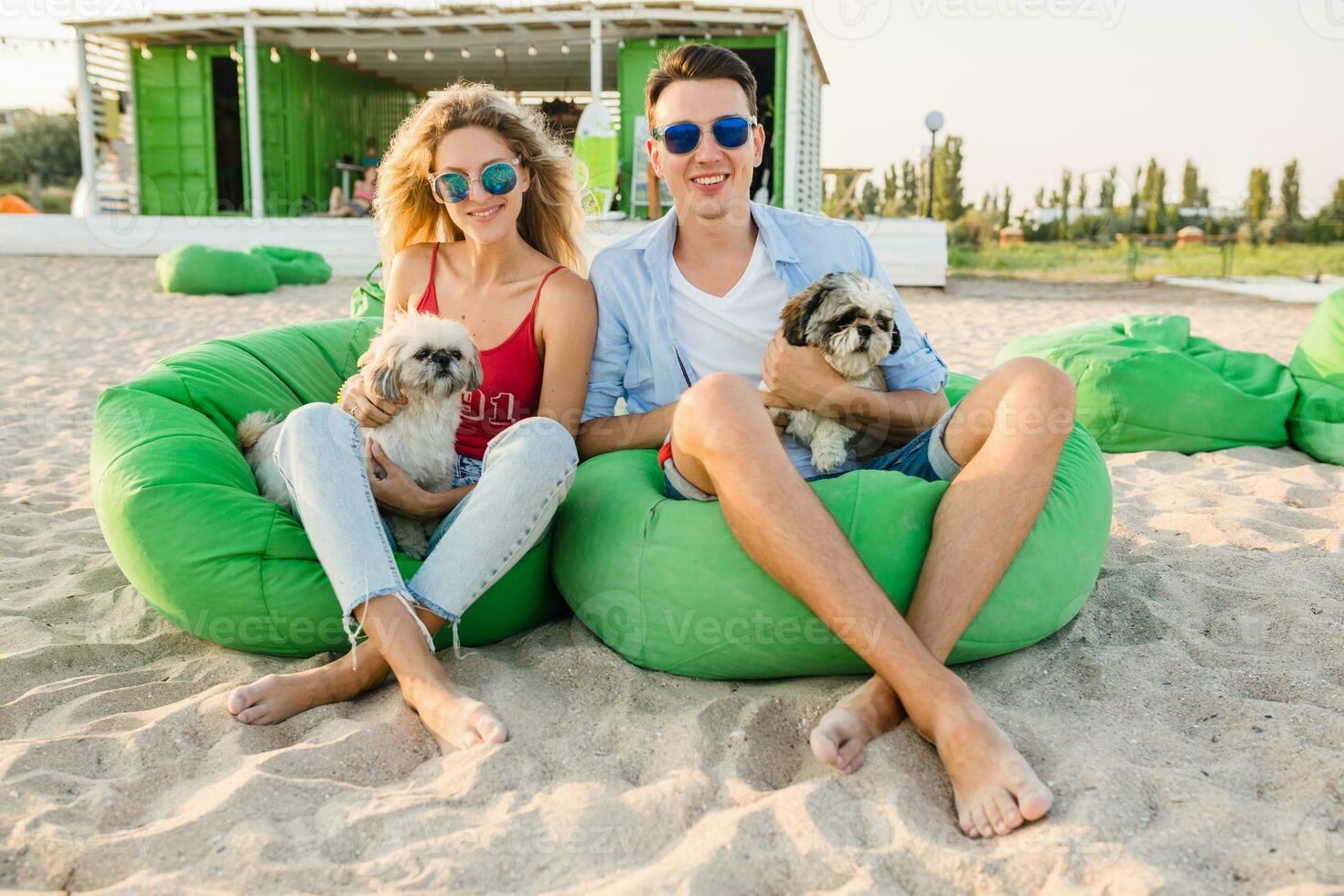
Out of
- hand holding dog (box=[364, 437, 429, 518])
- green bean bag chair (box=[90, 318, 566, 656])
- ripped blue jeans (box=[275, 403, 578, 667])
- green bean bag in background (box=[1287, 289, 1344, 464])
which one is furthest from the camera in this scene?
green bean bag in background (box=[1287, 289, 1344, 464])

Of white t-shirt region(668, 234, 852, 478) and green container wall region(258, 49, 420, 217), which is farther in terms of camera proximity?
green container wall region(258, 49, 420, 217)

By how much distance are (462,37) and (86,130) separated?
6.31 metres

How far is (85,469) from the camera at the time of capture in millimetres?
4590

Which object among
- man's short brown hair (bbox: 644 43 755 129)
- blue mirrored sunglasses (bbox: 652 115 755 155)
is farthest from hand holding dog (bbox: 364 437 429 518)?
man's short brown hair (bbox: 644 43 755 129)

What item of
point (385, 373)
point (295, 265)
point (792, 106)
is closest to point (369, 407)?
point (385, 373)

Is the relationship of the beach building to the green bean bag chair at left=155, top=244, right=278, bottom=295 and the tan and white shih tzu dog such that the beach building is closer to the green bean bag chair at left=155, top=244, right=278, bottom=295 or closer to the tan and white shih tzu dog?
the green bean bag chair at left=155, top=244, right=278, bottom=295

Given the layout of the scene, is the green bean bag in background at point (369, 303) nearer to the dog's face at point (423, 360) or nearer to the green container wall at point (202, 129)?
the dog's face at point (423, 360)

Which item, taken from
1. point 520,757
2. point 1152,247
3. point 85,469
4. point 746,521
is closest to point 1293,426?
point 746,521

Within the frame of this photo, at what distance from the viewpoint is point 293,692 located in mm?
2414

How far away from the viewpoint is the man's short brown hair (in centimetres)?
298

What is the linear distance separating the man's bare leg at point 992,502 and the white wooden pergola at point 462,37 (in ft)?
42.4

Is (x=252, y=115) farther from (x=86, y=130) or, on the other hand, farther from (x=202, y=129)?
(x=86, y=130)

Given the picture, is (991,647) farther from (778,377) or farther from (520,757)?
(520,757)

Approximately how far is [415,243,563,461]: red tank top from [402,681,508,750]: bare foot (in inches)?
41.7
